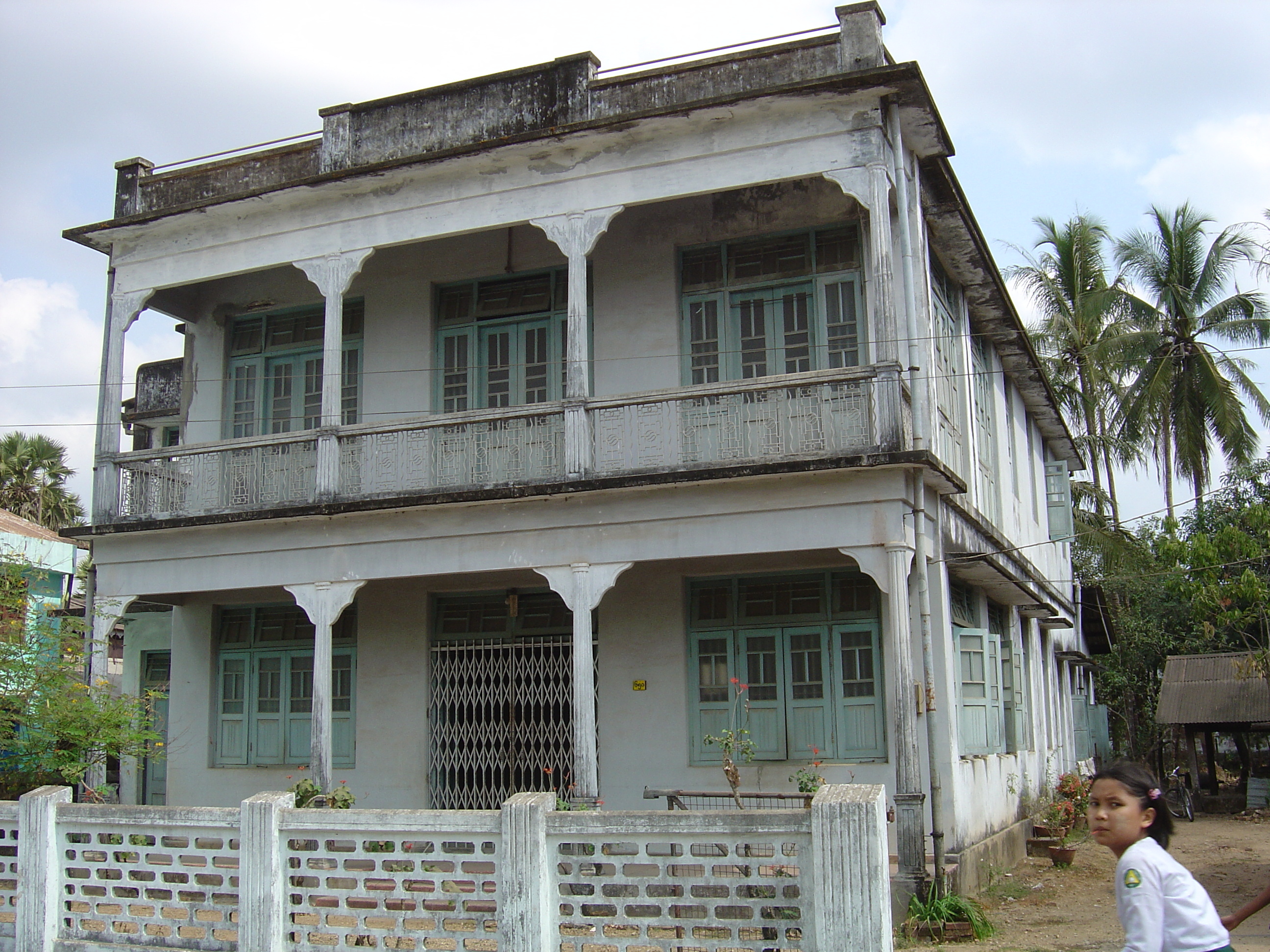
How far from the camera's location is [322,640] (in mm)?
11375

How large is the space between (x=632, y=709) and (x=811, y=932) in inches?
240

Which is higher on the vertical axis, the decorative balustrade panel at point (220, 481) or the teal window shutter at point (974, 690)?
the decorative balustrade panel at point (220, 481)

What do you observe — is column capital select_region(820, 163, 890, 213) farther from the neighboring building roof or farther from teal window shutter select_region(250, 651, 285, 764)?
the neighboring building roof

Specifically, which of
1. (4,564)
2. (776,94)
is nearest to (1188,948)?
(776,94)

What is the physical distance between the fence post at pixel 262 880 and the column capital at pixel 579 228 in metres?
5.87

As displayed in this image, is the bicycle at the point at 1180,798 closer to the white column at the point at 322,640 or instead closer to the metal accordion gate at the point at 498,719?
the metal accordion gate at the point at 498,719

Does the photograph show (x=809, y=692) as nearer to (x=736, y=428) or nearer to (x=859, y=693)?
(x=859, y=693)

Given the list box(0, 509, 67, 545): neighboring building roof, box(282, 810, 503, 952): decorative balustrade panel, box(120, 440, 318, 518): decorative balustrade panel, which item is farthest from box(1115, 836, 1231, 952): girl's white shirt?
box(0, 509, 67, 545): neighboring building roof

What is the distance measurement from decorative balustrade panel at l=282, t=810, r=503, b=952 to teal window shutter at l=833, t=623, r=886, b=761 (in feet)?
16.6

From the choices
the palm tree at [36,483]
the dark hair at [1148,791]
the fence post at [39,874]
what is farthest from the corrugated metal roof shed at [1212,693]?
the palm tree at [36,483]

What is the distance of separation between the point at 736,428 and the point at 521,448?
6.68 feet

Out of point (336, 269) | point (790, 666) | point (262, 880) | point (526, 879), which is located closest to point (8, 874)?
point (262, 880)

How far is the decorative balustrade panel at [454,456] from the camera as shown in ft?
35.7

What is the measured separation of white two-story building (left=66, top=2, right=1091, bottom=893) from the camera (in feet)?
33.1
